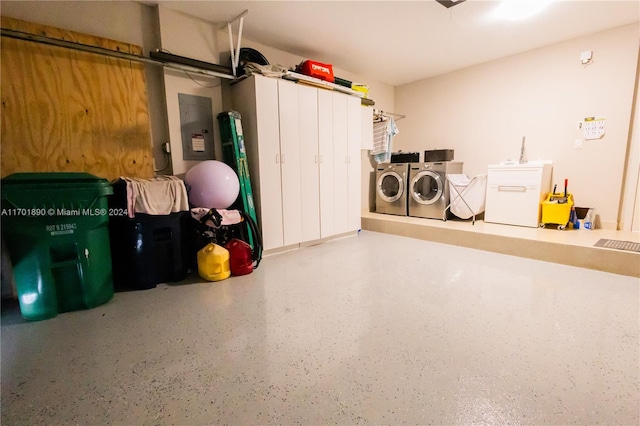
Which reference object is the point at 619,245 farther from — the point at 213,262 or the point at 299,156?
the point at 213,262

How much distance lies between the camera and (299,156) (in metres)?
3.30

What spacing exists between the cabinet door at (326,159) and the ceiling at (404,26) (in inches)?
28.8

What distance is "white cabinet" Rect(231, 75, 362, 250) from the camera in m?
2.99

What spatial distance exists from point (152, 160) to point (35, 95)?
0.90 m

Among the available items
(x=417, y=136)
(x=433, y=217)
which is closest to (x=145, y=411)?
(x=433, y=217)

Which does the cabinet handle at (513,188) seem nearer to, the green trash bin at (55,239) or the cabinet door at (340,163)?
the cabinet door at (340,163)

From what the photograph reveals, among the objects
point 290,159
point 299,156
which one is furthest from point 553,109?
point 290,159

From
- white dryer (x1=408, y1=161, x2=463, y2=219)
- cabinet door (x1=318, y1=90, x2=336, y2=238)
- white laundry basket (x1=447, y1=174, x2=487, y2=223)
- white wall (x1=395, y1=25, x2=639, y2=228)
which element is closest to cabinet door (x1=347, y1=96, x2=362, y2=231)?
cabinet door (x1=318, y1=90, x2=336, y2=238)

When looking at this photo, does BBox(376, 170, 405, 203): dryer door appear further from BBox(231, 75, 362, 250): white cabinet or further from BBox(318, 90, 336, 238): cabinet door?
BBox(318, 90, 336, 238): cabinet door

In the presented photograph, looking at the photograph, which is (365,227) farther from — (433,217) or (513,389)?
(513,389)

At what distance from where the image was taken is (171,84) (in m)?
2.75

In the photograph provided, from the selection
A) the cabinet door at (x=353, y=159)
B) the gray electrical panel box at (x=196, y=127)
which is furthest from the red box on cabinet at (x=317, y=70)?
the gray electrical panel box at (x=196, y=127)

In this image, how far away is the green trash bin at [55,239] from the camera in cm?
172

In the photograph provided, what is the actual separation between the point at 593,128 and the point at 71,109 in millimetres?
5660
